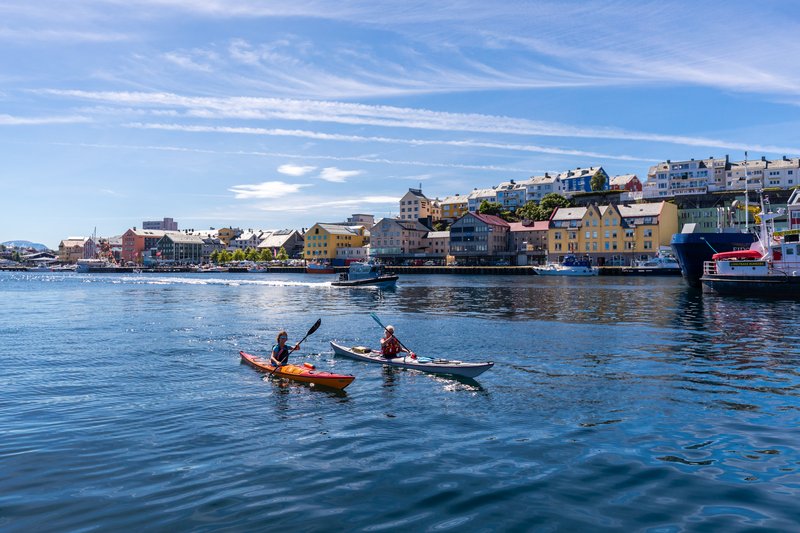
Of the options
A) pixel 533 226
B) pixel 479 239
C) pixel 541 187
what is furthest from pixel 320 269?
pixel 541 187

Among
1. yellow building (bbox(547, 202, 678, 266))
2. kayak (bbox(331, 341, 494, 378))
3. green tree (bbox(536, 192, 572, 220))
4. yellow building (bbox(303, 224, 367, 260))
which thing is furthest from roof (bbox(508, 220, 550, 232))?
kayak (bbox(331, 341, 494, 378))

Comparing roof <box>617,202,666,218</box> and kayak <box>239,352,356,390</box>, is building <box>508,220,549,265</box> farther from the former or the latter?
kayak <box>239,352,356,390</box>

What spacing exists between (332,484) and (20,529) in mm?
5557

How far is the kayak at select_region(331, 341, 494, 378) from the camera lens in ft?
68.6

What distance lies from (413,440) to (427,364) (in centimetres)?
772

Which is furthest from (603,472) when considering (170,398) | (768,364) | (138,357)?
(138,357)

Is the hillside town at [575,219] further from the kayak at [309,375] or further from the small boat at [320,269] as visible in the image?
the kayak at [309,375]

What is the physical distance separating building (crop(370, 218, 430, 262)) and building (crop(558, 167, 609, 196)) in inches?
1905

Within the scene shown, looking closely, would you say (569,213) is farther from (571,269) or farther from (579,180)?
(579,180)

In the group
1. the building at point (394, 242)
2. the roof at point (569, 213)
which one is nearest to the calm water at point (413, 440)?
the roof at point (569, 213)

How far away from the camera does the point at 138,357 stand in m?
27.6

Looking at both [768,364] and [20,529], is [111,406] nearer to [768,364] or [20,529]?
Answer: [20,529]

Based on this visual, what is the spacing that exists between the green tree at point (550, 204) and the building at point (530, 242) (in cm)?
376

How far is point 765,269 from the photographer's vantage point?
58.6 metres
